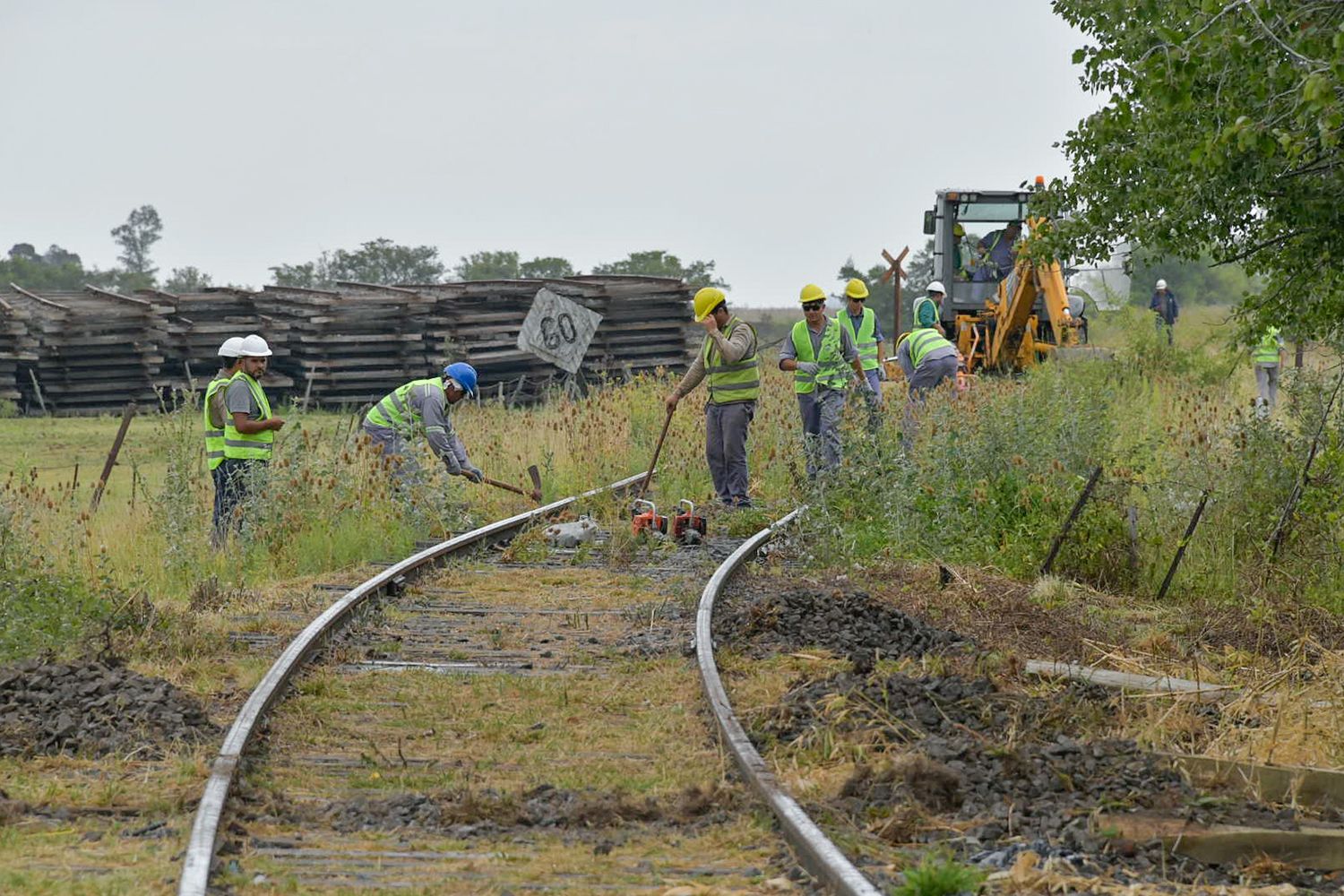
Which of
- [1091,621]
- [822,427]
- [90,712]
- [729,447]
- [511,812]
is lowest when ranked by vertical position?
Result: [1091,621]

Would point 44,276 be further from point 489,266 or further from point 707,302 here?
point 707,302

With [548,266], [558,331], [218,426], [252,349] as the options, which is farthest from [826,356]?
[548,266]

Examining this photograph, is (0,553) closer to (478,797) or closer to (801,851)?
(478,797)

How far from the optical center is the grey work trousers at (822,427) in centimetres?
1388

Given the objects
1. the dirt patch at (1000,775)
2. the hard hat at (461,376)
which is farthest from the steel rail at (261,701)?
the dirt patch at (1000,775)

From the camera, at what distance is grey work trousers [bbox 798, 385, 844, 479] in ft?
45.5

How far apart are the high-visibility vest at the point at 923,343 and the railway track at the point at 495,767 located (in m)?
7.38

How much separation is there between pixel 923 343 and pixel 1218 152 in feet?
32.0

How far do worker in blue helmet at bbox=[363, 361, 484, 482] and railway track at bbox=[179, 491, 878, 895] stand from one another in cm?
386

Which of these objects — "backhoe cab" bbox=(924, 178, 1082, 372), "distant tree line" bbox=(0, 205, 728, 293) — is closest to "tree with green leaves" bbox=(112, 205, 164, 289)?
"distant tree line" bbox=(0, 205, 728, 293)

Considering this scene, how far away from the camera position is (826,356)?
15.1 meters

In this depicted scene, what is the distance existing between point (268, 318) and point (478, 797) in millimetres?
28707

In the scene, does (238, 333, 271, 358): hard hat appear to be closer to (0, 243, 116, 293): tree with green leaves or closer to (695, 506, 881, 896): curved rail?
(695, 506, 881, 896): curved rail

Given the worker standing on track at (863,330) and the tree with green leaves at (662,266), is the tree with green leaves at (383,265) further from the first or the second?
the worker standing on track at (863,330)
